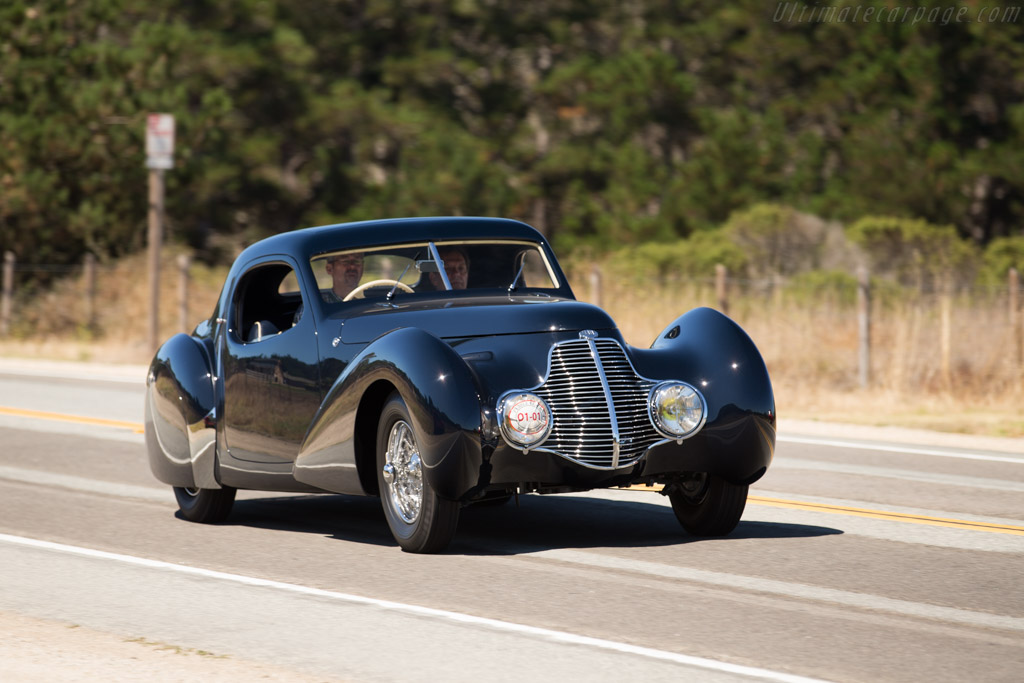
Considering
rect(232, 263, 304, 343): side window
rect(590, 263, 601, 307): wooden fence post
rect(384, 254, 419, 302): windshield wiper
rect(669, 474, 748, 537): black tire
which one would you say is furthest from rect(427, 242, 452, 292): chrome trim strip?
rect(590, 263, 601, 307): wooden fence post

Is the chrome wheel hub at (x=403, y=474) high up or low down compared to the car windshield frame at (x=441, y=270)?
down

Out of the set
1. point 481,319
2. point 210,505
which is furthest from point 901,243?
point 481,319

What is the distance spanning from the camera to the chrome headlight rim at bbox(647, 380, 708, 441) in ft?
25.9

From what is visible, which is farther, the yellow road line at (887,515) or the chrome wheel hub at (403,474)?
the yellow road line at (887,515)

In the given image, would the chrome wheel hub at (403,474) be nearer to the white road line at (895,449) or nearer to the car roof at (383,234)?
the car roof at (383,234)

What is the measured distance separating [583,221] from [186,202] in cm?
868

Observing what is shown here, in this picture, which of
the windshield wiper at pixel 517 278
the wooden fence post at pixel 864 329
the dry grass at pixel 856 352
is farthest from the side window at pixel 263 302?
the wooden fence post at pixel 864 329

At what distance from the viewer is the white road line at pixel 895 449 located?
1271 cm

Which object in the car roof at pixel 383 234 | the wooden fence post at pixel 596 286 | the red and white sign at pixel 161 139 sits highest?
the red and white sign at pixel 161 139

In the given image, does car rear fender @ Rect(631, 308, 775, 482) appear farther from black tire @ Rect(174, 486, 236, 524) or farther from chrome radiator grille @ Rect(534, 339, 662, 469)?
black tire @ Rect(174, 486, 236, 524)

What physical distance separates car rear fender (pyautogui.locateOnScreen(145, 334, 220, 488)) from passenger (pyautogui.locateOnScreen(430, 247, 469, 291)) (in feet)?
5.20

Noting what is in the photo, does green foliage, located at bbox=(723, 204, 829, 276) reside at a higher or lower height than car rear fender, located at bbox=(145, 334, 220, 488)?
Answer: higher

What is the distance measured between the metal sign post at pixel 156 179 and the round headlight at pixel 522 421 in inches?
722

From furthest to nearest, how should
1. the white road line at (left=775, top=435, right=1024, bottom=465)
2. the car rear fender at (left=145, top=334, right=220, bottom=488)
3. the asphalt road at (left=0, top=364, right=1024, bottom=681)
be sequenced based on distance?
1. the white road line at (left=775, top=435, right=1024, bottom=465)
2. the car rear fender at (left=145, top=334, right=220, bottom=488)
3. the asphalt road at (left=0, top=364, right=1024, bottom=681)
